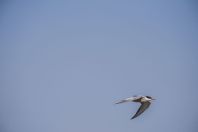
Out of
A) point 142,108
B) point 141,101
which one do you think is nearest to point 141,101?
point 141,101

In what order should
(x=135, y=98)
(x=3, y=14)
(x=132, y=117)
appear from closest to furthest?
(x=135, y=98), (x=132, y=117), (x=3, y=14)

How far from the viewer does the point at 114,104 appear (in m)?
3.86

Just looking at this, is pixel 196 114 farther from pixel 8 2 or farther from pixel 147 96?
pixel 8 2

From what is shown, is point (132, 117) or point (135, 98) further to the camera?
point (132, 117)

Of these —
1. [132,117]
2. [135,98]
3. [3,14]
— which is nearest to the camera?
[135,98]

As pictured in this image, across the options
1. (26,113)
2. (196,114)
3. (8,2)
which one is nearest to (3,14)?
(8,2)

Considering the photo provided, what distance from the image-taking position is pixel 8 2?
4016 millimetres

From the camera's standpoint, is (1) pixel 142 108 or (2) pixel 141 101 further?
(1) pixel 142 108

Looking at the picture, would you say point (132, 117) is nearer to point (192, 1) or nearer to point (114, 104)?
point (114, 104)

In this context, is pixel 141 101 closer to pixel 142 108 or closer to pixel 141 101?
pixel 141 101

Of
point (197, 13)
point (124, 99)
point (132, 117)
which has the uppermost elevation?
point (197, 13)

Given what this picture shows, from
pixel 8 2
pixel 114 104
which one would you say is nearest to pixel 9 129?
pixel 114 104

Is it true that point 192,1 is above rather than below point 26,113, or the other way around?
above

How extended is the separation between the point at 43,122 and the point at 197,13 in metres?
2.61
